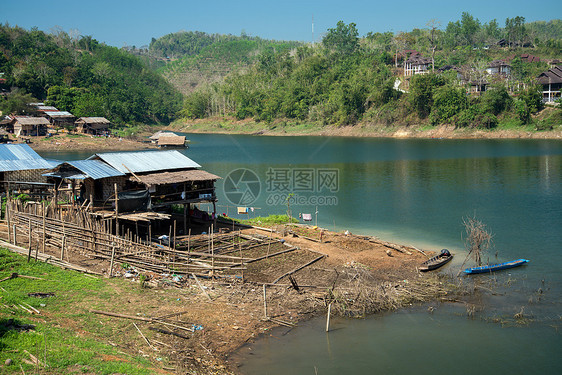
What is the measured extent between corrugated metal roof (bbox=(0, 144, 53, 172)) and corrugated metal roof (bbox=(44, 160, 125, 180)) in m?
5.82

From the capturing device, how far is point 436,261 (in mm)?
22750

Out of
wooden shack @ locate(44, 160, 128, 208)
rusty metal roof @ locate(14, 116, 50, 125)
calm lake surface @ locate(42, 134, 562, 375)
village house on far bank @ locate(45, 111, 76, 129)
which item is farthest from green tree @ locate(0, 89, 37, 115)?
wooden shack @ locate(44, 160, 128, 208)

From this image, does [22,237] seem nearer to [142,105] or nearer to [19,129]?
[19,129]

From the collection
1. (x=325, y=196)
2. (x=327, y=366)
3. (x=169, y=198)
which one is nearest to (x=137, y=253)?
(x=169, y=198)

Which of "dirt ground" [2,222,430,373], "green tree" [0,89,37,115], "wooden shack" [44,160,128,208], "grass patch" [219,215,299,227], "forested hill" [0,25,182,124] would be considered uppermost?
"forested hill" [0,25,182,124]

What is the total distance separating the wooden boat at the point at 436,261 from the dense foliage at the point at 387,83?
5628 cm

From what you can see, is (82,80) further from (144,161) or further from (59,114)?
(144,161)

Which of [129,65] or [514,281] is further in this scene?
[129,65]

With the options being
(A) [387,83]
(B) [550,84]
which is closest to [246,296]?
(B) [550,84]

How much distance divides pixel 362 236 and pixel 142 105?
100 metres

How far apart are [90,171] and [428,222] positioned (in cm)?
1962

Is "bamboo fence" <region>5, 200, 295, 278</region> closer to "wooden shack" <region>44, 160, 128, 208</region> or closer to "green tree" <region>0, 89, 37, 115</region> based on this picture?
"wooden shack" <region>44, 160, 128, 208</region>

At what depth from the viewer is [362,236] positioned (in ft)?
87.8

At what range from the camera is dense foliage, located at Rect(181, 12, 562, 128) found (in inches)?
3051
